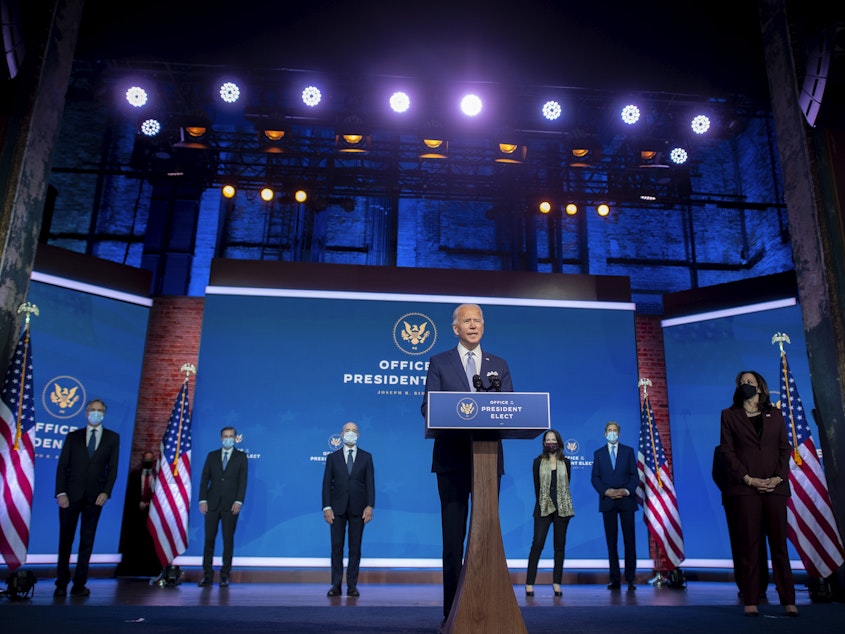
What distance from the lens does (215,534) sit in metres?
7.63

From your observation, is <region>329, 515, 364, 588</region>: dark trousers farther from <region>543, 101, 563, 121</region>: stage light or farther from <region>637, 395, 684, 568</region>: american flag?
<region>543, 101, 563, 121</region>: stage light

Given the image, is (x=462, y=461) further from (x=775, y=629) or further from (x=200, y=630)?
(x=775, y=629)

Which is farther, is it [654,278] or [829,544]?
[654,278]

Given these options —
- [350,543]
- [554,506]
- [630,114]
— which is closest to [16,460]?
[350,543]

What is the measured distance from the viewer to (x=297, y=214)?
46.2ft

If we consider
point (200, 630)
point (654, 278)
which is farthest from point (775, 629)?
point (654, 278)

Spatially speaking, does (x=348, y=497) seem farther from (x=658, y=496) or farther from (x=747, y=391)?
(x=747, y=391)

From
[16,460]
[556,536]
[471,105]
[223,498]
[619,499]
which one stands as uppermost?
[471,105]

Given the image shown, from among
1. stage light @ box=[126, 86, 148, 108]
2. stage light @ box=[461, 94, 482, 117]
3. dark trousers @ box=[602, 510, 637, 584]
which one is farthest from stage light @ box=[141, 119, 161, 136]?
dark trousers @ box=[602, 510, 637, 584]

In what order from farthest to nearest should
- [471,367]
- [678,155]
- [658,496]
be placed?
1. [678,155]
2. [658,496]
3. [471,367]

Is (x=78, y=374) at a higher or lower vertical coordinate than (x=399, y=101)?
lower

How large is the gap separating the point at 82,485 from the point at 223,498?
1864 mm

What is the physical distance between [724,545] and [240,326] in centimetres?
707

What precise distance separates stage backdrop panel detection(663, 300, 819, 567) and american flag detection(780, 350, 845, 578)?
9.24 feet
